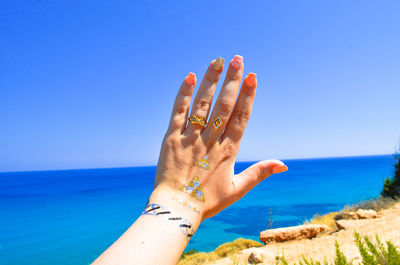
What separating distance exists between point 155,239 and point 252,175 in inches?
33.3

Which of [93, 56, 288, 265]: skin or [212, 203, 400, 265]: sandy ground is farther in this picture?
[212, 203, 400, 265]: sandy ground

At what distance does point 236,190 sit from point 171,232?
59 centimetres

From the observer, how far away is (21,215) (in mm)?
38344

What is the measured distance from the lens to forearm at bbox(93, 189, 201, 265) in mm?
1100

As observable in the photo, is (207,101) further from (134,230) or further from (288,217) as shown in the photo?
(288,217)

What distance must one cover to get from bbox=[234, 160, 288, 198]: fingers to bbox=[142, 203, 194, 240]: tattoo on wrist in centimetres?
47

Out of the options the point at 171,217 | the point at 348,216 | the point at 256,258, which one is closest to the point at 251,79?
the point at 171,217

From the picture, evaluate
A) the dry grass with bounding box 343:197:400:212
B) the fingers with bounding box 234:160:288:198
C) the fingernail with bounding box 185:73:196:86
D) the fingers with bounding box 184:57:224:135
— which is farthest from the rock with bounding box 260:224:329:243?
the fingernail with bounding box 185:73:196:86

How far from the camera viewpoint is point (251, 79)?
175cm

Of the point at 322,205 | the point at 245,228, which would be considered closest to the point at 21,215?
the point at 245,228

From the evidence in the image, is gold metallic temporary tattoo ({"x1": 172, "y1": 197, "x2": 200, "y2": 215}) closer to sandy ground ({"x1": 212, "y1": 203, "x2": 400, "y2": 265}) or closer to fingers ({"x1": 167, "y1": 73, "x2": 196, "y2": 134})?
fingers ({"x1": 167, "y1": 73, "x2": 196, "y2": 134})

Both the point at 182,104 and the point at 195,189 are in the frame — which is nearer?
the point at 195,189

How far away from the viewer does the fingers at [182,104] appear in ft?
5.44

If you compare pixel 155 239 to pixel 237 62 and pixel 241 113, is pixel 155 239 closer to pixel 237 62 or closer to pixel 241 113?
pixel 241 113
